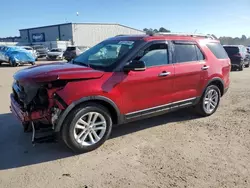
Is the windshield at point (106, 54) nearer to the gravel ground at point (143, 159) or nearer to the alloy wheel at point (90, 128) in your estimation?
the alloy wheel at point (90, 128)

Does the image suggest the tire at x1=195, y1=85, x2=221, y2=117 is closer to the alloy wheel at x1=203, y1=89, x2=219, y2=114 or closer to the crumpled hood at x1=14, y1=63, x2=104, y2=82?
the alloy wheel at x1=203, y1=89, x2=219, y2=114

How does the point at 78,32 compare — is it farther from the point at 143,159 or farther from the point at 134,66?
the point at 143,159

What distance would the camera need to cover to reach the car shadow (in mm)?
3828

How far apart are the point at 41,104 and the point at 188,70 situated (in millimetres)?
2896

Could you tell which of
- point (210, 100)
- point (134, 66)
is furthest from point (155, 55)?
point (210, 100)

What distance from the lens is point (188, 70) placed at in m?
5.16

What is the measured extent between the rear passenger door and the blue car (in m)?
17.6

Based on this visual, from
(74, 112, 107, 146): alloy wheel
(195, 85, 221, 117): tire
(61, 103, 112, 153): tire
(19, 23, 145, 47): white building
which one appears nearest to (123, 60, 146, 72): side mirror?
(61, 103, 112, 153): tire

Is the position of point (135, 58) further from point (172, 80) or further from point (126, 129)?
point (126, 129)

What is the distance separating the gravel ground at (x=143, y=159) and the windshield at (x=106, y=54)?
136 centimetres

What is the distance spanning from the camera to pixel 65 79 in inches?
147

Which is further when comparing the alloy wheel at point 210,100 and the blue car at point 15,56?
the blue car at point 15,56

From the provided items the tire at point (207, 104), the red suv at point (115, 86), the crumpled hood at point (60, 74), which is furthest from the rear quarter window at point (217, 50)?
the crumpled hood at point (60, 74)

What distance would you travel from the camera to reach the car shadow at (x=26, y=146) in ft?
12.6
